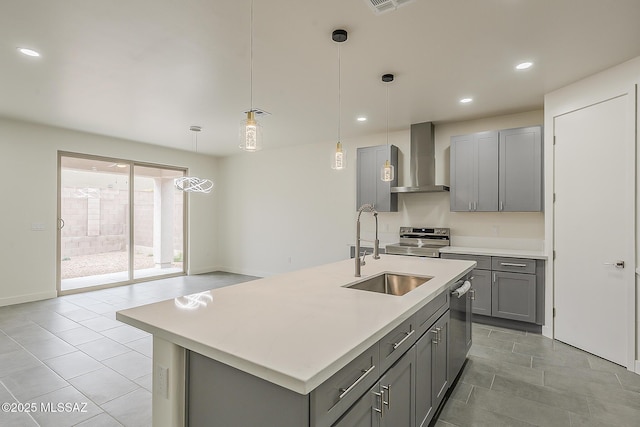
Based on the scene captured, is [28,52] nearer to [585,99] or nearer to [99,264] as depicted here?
[99,264]

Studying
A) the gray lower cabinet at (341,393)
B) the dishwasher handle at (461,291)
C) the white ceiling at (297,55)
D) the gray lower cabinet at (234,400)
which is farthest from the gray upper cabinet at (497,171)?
the gray lower cabinet at (234,400)

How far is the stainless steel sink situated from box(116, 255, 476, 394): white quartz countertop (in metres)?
0.24

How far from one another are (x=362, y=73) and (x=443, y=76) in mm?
840

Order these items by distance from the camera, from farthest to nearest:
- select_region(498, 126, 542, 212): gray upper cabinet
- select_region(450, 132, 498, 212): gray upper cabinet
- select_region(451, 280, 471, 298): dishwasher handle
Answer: select_region(450, 132, 498, 212): gray upper cabinet, select_region(498, 126, 542, 212): gray upper cabinet, select_region(451, 280, 471, 298): dishwasher handle

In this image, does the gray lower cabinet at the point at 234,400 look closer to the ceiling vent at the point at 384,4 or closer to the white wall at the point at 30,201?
the ceiling vent at the point at 384,4

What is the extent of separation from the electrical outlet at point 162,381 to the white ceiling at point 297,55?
2.22 m

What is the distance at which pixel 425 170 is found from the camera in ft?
15.8

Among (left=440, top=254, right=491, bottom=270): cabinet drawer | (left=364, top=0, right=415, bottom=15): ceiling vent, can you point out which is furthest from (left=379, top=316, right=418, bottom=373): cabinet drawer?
(left=440, top=254, right=491, bottom=270): cabinet drawer

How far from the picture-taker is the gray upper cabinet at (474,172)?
4.21 metres

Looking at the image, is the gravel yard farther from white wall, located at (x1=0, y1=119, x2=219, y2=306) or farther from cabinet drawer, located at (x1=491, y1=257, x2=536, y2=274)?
cabinet drawer, located at (x1=491, y1=257, x2=536, y2=274)

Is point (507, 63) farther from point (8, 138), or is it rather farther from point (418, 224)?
point (8, 138)

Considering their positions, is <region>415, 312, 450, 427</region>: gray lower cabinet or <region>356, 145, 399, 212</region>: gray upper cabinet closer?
<region>415, 312, 450, 427</region>: gray lower cabinet

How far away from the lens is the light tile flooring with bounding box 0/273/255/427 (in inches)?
88.5

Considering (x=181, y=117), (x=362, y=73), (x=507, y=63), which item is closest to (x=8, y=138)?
(x=181, y=117)
